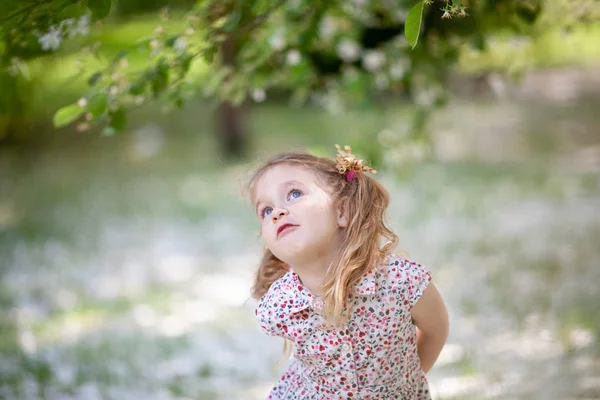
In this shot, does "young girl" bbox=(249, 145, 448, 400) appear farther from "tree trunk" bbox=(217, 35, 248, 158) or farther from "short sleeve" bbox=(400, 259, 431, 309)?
"tree trunk" bbox=(217, 35, 248, 158)

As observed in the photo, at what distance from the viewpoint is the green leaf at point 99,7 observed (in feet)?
7.23

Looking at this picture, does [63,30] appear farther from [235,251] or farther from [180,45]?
[235,251]

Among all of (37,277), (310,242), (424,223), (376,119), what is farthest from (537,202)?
(310,242)

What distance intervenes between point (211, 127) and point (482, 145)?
457 cm

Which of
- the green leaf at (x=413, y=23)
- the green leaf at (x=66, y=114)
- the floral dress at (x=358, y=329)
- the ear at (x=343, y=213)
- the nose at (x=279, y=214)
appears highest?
the green leaf at (x=66, y=114)

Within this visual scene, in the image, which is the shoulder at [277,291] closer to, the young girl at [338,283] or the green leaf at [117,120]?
the young girl at [338,283]

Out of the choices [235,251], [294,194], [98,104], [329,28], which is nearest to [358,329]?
[294,194]

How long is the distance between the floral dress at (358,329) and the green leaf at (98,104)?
2.85 feet

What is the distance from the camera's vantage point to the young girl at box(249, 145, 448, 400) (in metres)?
1.97

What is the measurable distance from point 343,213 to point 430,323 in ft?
1.32

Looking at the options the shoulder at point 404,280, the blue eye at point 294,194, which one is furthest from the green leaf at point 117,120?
the shoulder at point 404,280

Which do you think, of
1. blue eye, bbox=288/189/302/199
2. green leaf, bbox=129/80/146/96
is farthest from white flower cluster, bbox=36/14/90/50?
blue eye, bbox=288/189/302/199

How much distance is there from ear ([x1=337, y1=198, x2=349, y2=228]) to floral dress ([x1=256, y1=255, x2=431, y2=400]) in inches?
5.6

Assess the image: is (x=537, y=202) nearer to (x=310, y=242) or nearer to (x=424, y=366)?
(x=424, y=366)
